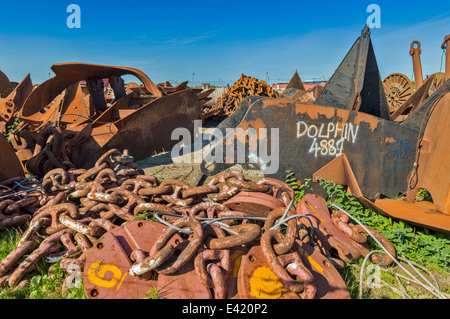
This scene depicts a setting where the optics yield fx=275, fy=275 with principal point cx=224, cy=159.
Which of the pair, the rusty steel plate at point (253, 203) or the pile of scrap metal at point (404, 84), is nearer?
the rusty steel plate at point (253, 203)

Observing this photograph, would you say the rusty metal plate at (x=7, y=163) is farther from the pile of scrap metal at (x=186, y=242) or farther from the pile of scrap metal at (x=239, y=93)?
the pile of scrap metal at (x=239, y=93)

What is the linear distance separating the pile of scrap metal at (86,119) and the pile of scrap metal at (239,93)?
3.39m

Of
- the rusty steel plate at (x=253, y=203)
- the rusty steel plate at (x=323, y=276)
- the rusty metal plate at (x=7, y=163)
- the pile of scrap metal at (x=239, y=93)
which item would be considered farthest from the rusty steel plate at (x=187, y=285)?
the pile of scrap metal at (x=239, y=93)

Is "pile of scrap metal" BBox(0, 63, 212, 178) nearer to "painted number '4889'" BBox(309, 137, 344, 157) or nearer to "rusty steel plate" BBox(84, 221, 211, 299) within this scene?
"rusty steel plate" BBox(84, 221, 211, 299)

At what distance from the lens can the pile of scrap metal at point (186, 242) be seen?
61.1 inches

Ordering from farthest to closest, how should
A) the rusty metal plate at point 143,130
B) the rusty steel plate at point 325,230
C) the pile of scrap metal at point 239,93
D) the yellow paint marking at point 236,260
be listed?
the pile of scrap metal at point 239,93
the rusty metal plate at point 143,130
the rusty steel plate at point 325,230
the yellow paint marking at point 236,260

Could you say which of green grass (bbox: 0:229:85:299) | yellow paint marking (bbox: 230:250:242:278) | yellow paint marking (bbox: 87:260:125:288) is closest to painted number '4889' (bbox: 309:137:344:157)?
yellow paint marking (bbox: 230:250:242:278)

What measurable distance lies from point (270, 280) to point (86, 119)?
4.89m

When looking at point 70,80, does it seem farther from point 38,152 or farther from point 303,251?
point 303,251

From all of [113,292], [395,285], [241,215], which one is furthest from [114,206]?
[395,285]

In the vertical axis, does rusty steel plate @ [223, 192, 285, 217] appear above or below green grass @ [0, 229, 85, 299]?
above

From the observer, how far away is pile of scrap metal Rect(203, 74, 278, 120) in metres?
9.50

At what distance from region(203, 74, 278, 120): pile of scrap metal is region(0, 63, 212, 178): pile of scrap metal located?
339cm

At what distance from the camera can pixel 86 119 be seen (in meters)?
5.23
